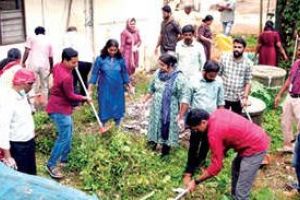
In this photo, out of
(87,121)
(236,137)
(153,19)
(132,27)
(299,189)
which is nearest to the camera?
(236,137)

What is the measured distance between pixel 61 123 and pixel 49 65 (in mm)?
2726

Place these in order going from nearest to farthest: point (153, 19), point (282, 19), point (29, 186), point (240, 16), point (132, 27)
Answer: point (29, 186)
point (132, 27)
point (282, 19)
point (153, 19)
point (240, 16)

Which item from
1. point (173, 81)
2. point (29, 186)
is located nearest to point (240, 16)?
point (173, 81)

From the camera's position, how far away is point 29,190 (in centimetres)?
418

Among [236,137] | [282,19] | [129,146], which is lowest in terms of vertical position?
[129,146]

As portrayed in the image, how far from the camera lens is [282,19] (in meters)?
11.6

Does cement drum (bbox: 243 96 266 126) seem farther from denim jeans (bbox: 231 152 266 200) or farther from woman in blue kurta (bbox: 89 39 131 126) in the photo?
denim jeans (bbox: 231 152 266 200)

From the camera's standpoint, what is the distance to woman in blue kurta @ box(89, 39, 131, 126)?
783cm

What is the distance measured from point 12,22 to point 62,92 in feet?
11.5

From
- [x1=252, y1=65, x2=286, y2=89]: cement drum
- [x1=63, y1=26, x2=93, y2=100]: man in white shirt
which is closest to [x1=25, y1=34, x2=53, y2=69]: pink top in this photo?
[x1=63, y1=26, x2=93, y2=100]: man in white shirt

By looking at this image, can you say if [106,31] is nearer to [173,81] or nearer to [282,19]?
[282,19]

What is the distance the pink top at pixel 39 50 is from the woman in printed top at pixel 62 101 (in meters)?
2.42

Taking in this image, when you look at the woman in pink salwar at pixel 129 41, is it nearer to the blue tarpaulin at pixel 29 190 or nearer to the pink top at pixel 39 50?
the pink top at pixel 39 50

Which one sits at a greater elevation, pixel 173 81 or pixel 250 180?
pixel 173 81
